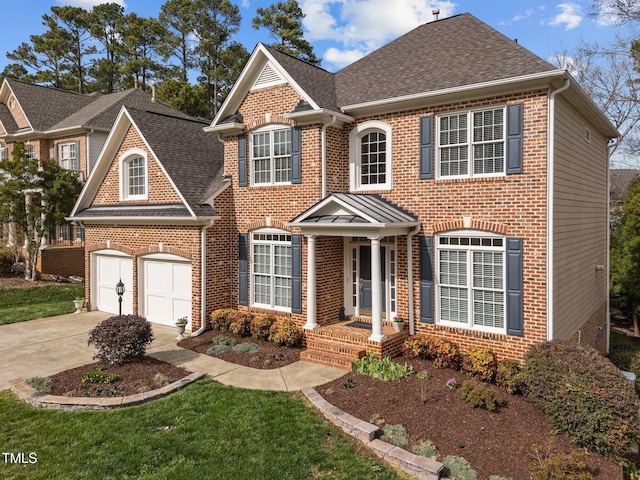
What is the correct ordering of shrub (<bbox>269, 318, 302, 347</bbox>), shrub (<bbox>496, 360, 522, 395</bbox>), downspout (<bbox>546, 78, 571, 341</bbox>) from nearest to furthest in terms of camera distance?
shrub (<bbox>496, 360, 522, 395</bbox>) → downspout (<bbox>546, 78, 571, 341</bbox>) → shrub (<bbox>269, 318, 302, 347</bbox>)

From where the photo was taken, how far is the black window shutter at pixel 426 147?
34.7 feet

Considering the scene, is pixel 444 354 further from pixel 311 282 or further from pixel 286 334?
pixel 286 334

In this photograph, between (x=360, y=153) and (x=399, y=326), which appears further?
(x=360, y=153)

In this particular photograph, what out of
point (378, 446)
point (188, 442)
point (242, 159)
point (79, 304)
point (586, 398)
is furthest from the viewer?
point (79, 304)

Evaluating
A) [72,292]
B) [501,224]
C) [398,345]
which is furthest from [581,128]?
[72,292]

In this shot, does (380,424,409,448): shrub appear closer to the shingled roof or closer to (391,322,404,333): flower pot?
(391,322,404,333): flower pot

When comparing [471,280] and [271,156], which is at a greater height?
[271,156]

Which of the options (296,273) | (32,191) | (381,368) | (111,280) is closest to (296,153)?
(296,273)

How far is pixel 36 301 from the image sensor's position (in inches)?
721

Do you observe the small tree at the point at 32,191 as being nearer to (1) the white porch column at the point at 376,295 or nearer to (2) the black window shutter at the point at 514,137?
(1) the white porch column at the point at 376,295

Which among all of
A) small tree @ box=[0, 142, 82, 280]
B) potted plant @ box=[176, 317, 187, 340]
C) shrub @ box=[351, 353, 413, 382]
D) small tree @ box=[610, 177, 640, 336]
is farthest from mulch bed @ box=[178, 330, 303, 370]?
small tree @ box=[610, 177, 640, 336]

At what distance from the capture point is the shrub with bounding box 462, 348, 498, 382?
921 centimetres

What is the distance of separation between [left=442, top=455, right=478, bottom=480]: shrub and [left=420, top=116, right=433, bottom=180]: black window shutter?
644cm

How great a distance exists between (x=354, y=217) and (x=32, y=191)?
62.7 ft
